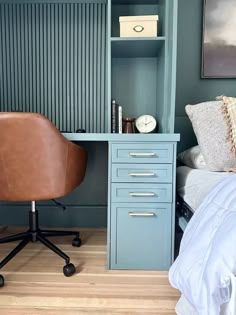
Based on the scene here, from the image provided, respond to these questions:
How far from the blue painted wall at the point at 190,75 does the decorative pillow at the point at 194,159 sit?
0.29m

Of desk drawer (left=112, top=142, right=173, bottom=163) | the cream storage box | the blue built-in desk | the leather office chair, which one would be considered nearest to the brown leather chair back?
the leather office chair

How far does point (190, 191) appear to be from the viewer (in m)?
1.57

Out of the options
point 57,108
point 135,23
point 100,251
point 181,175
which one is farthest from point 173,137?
point 57,108

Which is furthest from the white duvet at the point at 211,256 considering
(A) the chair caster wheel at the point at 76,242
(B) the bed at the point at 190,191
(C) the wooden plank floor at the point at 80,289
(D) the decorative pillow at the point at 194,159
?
(A) the chair caster wheel at the point at 76,242

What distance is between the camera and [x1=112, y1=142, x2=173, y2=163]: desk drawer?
1.68m

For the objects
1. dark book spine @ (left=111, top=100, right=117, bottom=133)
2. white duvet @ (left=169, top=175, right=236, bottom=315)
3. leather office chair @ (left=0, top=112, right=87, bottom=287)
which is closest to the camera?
white duvet @ (left=169, top=175, right=236, bottom=315)

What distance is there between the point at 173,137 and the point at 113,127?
0.47 meters

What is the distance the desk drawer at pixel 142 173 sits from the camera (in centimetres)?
170

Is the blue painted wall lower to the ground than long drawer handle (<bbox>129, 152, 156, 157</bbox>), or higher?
higher

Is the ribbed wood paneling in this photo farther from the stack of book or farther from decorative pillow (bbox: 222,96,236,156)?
decorative pillow (bbox: 222,96,236,156)

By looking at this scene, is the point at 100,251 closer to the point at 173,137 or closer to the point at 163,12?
the point at 173,137

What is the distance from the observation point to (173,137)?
1666 mm

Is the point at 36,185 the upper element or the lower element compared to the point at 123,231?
upper

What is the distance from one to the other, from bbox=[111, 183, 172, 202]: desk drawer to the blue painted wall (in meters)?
0.66
